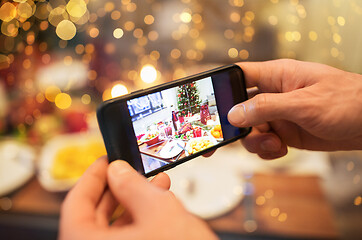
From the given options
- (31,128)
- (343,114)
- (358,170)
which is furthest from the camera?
(31,128)

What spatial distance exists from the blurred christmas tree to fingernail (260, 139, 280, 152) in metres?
0.26

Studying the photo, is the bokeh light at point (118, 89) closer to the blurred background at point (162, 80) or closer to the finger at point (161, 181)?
the blurred background at point (162, 80)

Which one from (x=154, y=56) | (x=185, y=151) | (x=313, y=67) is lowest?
(x=185, y=151)

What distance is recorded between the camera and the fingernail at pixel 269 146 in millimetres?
606

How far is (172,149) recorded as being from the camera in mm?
464

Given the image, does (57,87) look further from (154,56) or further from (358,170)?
(358,170)

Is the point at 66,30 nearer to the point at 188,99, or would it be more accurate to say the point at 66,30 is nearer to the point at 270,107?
the point at 188,99

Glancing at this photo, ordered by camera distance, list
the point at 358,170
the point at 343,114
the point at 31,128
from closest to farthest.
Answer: the point at 343,114, the point at 358,170, the point at 31,128

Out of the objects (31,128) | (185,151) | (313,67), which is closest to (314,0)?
(313,67)

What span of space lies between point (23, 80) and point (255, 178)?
118 centimetres

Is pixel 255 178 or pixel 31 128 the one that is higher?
pixel 31 128

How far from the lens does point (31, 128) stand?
103 centimetres

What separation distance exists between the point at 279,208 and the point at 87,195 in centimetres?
56

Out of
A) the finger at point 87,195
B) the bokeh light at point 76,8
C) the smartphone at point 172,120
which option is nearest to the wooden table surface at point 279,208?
the smartphone at point 172,120
